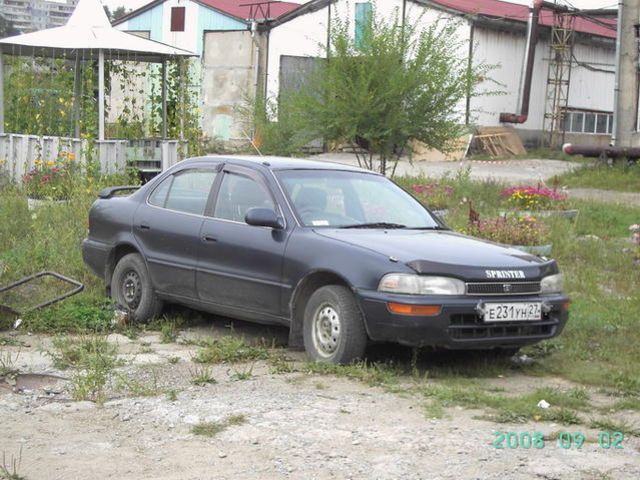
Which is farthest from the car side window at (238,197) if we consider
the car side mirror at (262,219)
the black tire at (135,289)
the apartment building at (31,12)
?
the apartment building at (31,12)

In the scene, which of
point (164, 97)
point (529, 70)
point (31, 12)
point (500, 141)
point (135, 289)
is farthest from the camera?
point (31, 12)

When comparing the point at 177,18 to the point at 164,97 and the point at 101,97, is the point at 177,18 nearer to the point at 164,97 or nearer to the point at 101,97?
the point at 164,97

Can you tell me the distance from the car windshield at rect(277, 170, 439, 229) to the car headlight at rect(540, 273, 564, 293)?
1229 mm

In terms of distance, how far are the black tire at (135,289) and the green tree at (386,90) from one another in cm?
686

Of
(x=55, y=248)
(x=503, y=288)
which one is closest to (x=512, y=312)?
(x=503, y=288)

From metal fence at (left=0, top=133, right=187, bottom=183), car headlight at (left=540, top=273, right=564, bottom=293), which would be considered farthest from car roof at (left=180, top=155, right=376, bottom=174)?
metal fence at (left=0, top=133, right=187, bottom=183)

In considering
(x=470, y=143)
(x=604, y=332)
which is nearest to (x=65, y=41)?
(x=604, y=332)

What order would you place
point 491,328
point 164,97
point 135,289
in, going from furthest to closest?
point 164,97 < point 135,289 < point 491,328

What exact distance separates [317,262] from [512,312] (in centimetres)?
143

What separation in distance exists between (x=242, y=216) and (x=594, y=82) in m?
32.6

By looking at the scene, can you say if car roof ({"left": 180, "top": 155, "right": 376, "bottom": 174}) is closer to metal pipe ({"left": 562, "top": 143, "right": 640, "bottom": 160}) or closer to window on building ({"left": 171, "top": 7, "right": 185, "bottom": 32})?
metal pipe ({"left": 562, "top": 143, "right": 640, "bottom": 160})

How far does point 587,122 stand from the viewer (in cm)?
3912

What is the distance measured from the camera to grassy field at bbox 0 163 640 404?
7.96m

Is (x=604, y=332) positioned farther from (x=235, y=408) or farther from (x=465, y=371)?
(x=235, y=408)
